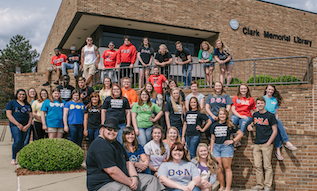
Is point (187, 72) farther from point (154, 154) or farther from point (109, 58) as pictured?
point (154, 154)

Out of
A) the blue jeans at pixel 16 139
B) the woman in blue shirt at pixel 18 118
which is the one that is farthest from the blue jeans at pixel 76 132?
the blue jeans at pixel 16 139

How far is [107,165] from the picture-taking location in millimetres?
3107

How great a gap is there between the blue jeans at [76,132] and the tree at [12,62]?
3754cm

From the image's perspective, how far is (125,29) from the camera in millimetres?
16234

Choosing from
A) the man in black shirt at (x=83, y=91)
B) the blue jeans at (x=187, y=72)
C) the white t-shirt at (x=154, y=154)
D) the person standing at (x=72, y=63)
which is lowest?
the white t-shirt at (x=154, y=154)

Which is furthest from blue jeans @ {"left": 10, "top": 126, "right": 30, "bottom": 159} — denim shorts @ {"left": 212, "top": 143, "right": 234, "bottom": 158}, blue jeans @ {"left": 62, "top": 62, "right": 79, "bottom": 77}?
denim shorts @ {"left": 212, "top": 143, "right": 234, "bottom": 158}

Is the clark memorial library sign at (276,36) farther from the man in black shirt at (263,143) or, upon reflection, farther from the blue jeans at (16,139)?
the blue jeans at (16,139)

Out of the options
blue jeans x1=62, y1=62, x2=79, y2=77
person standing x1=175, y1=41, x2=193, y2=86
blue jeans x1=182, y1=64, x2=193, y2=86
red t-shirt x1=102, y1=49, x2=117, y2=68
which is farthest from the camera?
blue jeans x1=62, y1=62, x2=79, y2=77

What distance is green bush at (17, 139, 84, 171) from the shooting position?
5.41m

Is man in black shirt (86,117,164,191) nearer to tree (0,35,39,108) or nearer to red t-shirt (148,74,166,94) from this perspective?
red t-shirt (148,74,166,94)

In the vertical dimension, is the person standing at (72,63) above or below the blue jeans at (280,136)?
above

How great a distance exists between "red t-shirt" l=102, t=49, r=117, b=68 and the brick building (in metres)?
3.04

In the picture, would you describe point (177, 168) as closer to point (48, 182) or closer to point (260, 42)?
point (48, 182)

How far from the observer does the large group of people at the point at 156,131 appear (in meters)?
3.46
